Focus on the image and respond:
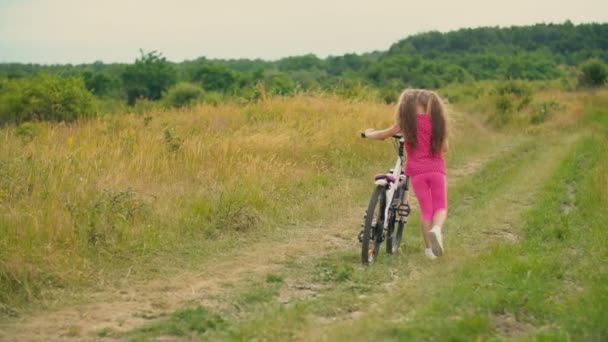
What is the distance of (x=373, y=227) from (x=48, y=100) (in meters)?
17.4

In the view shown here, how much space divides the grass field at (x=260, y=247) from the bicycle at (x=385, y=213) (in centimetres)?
20

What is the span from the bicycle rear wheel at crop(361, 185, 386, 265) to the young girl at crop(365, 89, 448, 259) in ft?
1.19

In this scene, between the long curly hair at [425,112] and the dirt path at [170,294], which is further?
the long curly hair at [425,112]

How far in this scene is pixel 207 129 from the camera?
14906mm

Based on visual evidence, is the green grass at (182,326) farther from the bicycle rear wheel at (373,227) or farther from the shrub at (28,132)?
the shrub at (28,132)

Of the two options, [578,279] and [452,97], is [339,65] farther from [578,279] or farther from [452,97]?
[578,279]

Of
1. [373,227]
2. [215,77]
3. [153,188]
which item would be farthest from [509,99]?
[215,77]

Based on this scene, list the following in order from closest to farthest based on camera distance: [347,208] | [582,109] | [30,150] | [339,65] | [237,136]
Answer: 1. [30,150]
2. [347,208]
3. [237,136]
4. [582,109]
5. [339,65]

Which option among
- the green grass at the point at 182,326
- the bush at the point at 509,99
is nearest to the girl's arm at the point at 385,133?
the green grass at the point at 182,326

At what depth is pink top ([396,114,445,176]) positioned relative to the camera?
7262 mm

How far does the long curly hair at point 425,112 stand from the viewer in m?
7.23

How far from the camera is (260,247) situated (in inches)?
326

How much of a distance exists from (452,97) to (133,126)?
103ft

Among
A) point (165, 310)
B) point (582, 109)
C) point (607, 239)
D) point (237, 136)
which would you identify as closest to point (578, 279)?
point (607, 239)
